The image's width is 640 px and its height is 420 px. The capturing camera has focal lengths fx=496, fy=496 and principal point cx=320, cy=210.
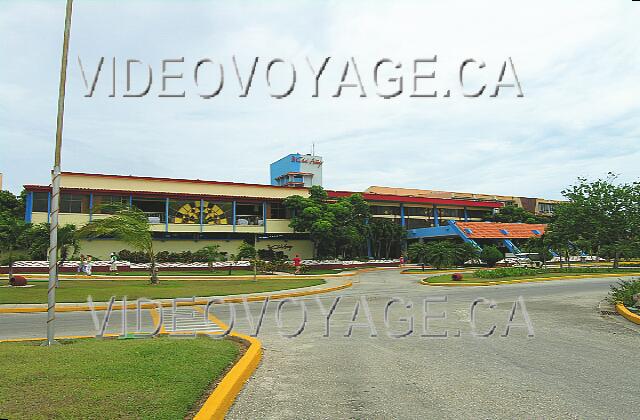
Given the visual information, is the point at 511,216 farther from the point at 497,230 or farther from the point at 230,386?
the point at 230,386

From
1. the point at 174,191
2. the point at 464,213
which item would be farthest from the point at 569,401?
the point at 464,213

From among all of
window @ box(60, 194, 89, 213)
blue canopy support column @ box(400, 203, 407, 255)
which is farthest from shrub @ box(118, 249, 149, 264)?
blue canopy support column @ box(400, 203, 407, 255)

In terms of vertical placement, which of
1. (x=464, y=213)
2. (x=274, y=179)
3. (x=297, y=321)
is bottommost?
(x=297, y=321)

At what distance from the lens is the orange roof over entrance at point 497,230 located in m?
51.4

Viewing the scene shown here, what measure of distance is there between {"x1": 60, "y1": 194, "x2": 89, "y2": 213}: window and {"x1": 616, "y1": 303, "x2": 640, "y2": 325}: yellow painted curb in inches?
1489

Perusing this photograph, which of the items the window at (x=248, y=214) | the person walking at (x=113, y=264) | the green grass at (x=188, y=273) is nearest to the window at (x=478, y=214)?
the window at (x=248, y=214)

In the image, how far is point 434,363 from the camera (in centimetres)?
771

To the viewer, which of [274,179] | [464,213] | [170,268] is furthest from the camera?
[274,179]

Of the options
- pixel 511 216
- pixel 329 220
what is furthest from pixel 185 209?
pixel 511 216

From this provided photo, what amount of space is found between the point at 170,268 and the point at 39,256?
913 centimetres

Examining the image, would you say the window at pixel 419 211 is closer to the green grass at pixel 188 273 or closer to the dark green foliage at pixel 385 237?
the dark green foliage at pixel 385 237

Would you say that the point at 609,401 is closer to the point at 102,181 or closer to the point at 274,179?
the point at 102,181

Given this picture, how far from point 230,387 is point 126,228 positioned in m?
21.8

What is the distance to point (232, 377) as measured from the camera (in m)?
6.36
